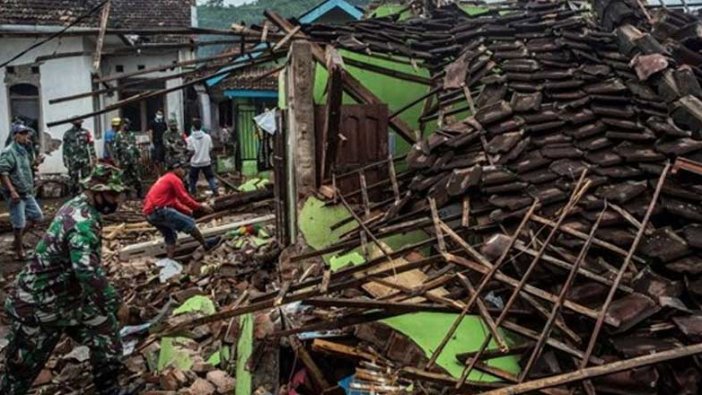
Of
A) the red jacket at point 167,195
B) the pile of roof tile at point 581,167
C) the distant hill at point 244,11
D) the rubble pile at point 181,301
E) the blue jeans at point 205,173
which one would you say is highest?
the distant hill at point 244,11

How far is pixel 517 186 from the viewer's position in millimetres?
5762

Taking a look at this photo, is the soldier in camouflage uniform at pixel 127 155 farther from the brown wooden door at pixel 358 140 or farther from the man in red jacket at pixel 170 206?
the brown wooden door at pixel 358 140

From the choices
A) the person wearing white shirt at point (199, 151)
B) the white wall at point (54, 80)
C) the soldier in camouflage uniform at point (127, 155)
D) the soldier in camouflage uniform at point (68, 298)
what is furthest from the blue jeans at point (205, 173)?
the soldier in camouflage uniform at point (68, 298)

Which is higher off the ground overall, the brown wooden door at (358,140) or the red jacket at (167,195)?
the brown wooden door at (358,140)

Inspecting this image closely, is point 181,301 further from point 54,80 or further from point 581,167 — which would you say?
point 54,80

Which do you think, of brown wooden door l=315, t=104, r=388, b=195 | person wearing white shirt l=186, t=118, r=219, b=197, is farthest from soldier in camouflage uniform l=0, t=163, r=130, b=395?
person wearing white shirt l=186, t=118, r=219, b=197

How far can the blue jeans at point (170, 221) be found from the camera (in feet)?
29.7

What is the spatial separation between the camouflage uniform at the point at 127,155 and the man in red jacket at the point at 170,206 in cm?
531

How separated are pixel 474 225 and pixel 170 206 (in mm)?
5182

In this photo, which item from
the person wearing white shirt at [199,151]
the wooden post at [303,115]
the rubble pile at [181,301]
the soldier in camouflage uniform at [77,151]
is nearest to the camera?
the rubble pile at [181,301]

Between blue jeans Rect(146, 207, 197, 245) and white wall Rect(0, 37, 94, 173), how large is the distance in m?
9.89

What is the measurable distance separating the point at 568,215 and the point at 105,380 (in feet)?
14.3

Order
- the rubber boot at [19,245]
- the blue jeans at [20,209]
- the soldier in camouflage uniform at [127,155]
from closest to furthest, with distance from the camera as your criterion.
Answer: the blue jeans at [20,209]
the rubber boot at [19,245]
the soldier in camouflage uniform at [127,155]

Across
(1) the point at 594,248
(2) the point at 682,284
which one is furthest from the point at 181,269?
(2) the point at 682,284
